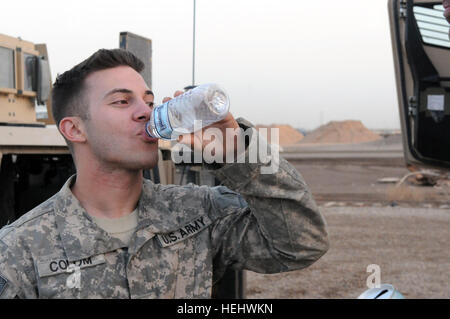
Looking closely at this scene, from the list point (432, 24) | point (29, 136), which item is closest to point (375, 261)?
point (432, 24)

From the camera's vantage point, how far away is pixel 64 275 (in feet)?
6.12

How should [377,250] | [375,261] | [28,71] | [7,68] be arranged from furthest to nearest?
[377,250], [375,261], [28,71], [7,68]

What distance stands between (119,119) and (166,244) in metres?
0.49

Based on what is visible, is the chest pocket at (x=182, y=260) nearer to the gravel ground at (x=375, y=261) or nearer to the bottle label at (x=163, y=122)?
the bottle label at (x=163, y=122)

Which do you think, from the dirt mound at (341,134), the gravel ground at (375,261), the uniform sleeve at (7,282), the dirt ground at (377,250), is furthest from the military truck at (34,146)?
the dirt mound at (341,134)

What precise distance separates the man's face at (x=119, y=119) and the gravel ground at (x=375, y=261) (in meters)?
4.03

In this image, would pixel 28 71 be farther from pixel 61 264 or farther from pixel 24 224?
pixel 61 264

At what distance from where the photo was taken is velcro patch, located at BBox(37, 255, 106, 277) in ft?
6.00

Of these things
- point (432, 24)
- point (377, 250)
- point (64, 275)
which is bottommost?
point (377, 250)

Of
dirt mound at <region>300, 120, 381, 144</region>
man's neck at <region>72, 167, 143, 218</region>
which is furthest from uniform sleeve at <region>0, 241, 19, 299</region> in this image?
dirt mound at <region>300, 120, 381, 144</region>

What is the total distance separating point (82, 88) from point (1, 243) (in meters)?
Result: 0.68

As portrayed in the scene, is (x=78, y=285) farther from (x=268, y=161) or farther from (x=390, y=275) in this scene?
(x=390, y=275)

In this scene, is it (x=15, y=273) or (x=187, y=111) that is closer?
(x=15, y=273)

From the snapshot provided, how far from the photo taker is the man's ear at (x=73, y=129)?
2203mm
